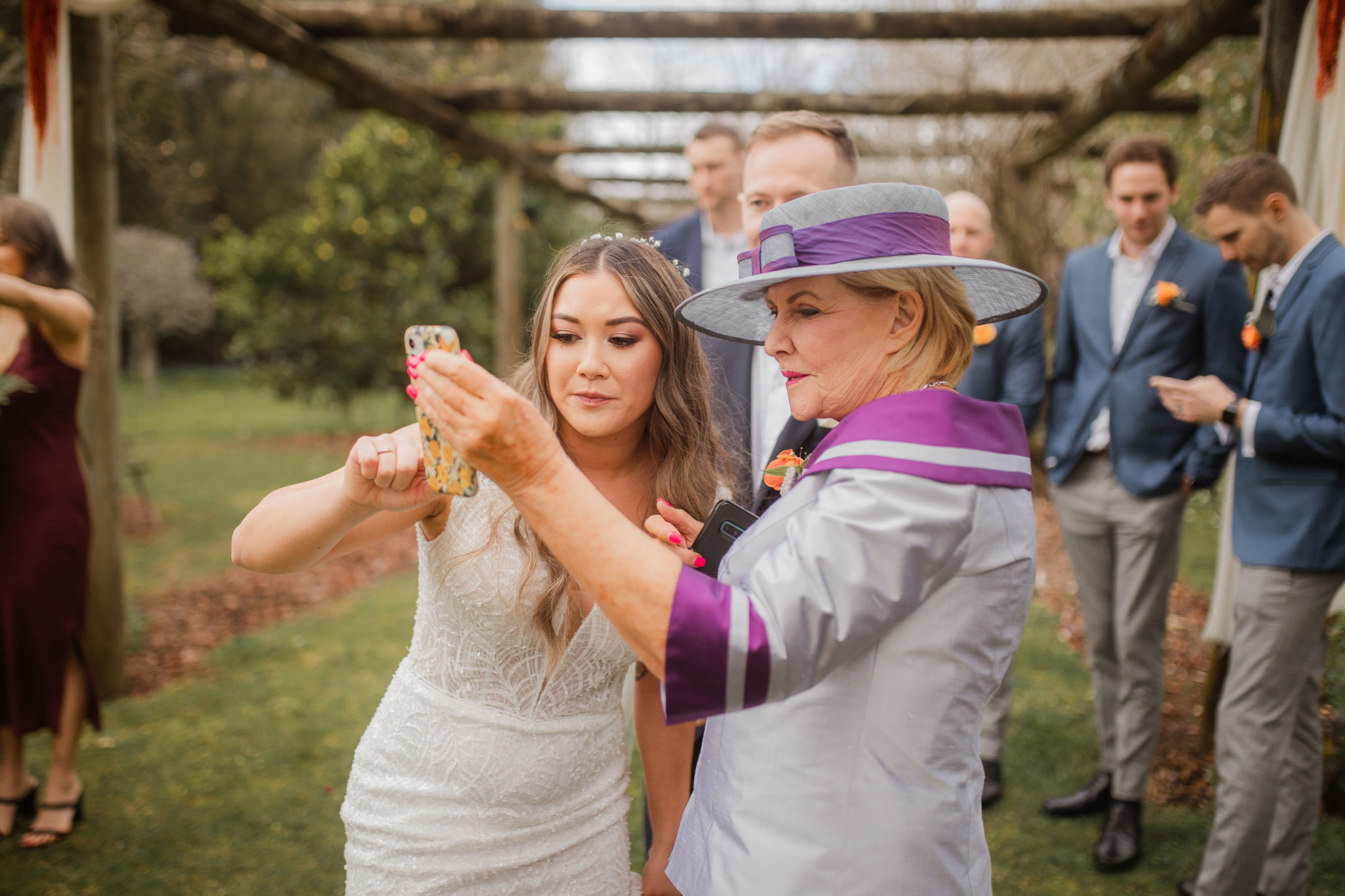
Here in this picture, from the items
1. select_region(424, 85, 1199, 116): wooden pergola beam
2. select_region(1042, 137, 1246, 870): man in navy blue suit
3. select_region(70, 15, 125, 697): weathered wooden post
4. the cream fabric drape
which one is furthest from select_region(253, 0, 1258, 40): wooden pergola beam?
select_region(1042, 137, 1246, 870): man in navy blue suit

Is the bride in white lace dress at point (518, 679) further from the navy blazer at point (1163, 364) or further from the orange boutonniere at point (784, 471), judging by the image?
the navy blazer at point (1163, 364)

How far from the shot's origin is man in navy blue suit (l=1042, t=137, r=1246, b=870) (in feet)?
12.5

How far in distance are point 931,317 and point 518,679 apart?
→ 1206 millimetres

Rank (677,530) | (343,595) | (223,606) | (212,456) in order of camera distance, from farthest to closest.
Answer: (212,456)
(343,595)
(223,606)
(677,530)

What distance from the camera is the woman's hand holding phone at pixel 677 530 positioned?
179 centimetres

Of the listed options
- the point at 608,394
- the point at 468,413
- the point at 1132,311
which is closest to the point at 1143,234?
the point at 1132,311

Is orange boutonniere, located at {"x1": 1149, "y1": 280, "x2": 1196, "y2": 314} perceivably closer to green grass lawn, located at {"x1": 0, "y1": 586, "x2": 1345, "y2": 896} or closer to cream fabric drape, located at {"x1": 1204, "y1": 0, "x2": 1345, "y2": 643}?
cream fabric drape, located at {"x1": 1204, "y1": 0, "x2": 1345, "y2": 643}

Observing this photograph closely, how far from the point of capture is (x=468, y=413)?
4.06ft

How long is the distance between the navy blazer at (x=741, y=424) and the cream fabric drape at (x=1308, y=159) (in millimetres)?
1957

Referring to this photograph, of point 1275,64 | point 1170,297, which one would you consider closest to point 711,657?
point 1170,297

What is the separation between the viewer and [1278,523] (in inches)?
123

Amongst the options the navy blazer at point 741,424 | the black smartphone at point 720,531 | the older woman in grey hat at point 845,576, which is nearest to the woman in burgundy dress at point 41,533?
the navy blazer at point 741,424

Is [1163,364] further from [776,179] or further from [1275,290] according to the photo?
[776,179]

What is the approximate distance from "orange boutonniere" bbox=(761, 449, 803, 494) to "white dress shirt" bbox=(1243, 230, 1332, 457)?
2145 mm
